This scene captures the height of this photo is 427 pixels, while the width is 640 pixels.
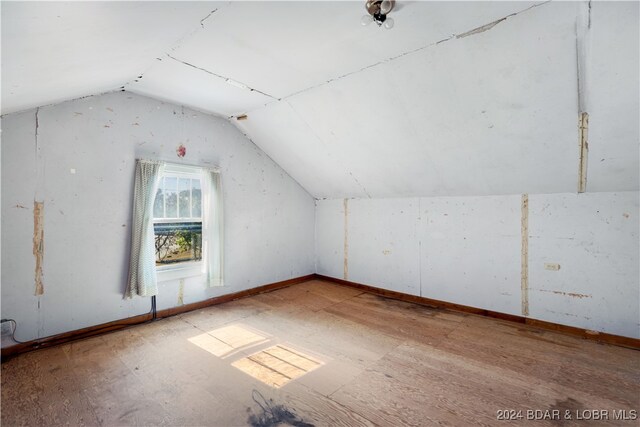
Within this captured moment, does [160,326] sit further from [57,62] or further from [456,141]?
[456,141]

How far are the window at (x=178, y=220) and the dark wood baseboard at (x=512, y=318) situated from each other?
2.51 metres

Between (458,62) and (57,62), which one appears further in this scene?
(458,62)

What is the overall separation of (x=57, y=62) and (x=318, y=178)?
340 centimetres

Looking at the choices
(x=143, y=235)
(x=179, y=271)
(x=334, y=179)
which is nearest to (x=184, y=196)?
(x=143, y=235)

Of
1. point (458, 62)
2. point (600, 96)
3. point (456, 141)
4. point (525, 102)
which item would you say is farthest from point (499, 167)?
point (458, 62)

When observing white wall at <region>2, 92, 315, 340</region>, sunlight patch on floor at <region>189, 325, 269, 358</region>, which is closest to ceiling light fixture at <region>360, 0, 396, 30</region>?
white wall at <region>2, 92, 315, 340</region>

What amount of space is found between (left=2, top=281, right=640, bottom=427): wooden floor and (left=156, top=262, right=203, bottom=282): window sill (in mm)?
505

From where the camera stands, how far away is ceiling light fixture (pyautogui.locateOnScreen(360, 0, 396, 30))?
176 centimetres

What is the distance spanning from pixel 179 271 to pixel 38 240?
4.44 feet

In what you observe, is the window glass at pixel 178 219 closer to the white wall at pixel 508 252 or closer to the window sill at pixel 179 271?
the window sill at pixel 179 271

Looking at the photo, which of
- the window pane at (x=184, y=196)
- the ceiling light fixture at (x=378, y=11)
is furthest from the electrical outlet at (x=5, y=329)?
the ceiling light fixture at (x=378, y=11)

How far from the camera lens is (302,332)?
3.16m

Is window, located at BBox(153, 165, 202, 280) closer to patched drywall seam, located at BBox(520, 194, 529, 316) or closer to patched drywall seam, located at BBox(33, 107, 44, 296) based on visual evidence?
patched drywall seam, located at BBox(33, 107, 44, 296)

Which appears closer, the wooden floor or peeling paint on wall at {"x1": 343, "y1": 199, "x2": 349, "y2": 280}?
the wooden floor
